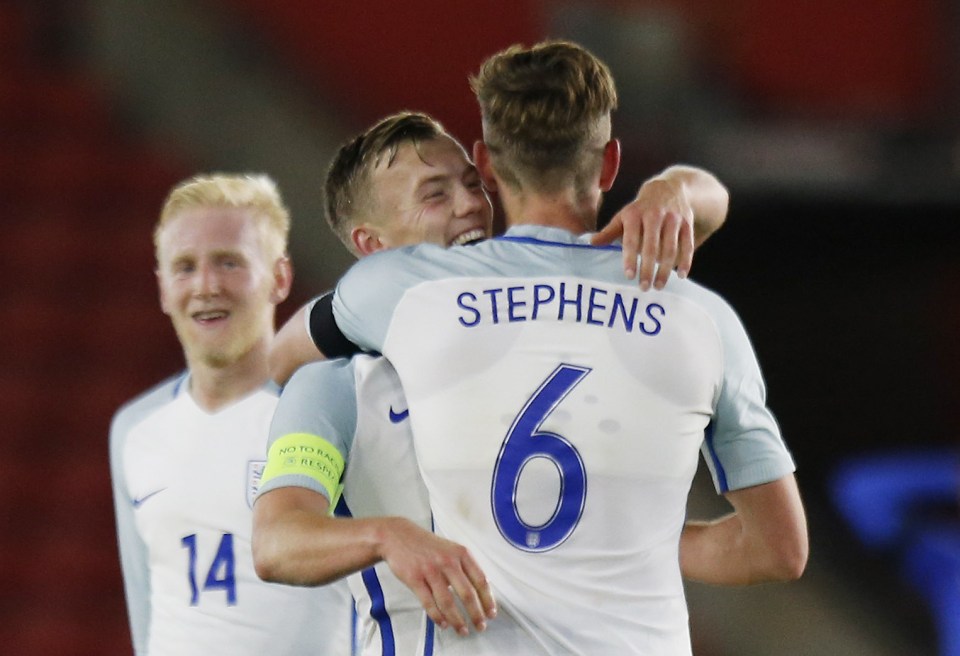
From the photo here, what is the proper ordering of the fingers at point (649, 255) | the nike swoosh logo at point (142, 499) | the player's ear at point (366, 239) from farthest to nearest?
the nike swoosh logo at point (142, 499), the player's ear at point (366, 239), the fingers at point (649, 255)

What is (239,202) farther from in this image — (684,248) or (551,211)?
(684,248)

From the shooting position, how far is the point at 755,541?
2.43 meters

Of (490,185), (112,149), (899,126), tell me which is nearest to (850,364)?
(899,126)

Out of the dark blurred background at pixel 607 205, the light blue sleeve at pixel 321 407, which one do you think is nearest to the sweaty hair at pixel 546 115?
the light blue sleeve at pixel 321 407

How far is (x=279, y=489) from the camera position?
2.21 m

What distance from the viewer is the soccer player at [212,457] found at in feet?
9.93

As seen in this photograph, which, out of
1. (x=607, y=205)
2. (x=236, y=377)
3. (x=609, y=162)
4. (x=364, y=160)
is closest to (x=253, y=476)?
Result: (x=236, y=377)

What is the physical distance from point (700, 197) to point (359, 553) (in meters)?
0.82

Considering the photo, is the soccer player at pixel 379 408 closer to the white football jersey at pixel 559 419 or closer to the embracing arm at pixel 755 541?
the white football jersey at pixel 559 419

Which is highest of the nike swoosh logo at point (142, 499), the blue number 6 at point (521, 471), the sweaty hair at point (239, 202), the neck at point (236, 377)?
the sweaty hair at point (239, 202)

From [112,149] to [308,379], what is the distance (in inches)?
230

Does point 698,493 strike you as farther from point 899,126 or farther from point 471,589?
point 471,589

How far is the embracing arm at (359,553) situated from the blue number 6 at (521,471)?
0.47 ft

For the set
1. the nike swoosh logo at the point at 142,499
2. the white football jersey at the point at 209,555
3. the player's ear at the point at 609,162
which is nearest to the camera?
the player's ear at the point at 609,162
